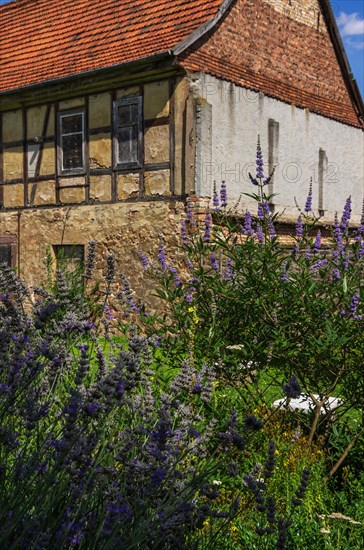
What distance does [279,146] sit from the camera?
14383mm

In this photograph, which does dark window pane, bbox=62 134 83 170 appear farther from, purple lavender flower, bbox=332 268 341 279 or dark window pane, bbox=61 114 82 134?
purple lavender flower, bbox=332 268 341 279

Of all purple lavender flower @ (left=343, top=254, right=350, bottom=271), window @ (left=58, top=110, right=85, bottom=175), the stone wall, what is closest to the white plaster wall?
the stone wall

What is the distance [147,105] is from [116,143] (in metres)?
1.01

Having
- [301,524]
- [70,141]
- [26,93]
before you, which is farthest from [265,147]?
[301,524]

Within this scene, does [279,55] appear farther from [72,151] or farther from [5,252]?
[5,252]

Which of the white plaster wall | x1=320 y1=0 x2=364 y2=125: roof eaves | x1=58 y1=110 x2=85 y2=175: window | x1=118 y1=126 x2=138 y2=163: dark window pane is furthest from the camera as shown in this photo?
x1=320 y1=0 x2=364 y2=125: roof eaves

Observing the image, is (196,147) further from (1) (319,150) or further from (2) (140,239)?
(1) (319,150)

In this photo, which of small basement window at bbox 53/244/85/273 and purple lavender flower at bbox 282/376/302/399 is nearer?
purple lavender flower at bbox 282/376/302/399

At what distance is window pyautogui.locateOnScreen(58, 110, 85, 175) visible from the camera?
13949mm

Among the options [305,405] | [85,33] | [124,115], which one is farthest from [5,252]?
[305,405]

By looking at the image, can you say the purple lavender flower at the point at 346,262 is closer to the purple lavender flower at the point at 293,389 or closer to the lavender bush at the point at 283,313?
the lavender bush at the point at 283,313

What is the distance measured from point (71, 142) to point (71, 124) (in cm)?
36

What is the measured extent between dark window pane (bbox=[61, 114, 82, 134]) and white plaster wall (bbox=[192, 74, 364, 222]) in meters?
2.82

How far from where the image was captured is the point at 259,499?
246 centimetres
